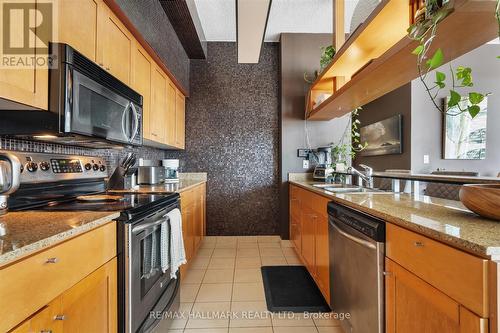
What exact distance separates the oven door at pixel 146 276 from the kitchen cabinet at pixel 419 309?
1.15 metres

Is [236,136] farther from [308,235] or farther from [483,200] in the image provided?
[483,200]

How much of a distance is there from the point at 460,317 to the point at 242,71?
11.9ft

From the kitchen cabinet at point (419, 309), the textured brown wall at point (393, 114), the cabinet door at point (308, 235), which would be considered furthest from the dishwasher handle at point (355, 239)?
the textured brown wall at point (393, 114)

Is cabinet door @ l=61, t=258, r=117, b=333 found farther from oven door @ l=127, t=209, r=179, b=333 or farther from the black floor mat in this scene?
the black floor mat

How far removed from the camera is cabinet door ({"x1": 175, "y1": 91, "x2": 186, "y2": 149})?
331cm

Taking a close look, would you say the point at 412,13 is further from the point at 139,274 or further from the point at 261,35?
the point at 139,274

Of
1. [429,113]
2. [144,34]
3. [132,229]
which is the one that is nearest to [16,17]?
[132,229]

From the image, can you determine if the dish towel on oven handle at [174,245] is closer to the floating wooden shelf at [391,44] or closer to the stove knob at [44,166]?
the stove knob at [44,166]

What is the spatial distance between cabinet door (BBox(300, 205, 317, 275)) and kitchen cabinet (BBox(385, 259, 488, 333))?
1136 mm

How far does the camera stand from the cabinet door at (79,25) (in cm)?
126

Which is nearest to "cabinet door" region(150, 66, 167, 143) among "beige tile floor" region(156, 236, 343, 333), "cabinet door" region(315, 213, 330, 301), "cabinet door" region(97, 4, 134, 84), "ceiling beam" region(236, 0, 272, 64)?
"cabinet door" region(97, 4, 134, 84)

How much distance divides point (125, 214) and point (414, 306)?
4.08 ft

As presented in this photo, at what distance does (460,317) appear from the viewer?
735 mm

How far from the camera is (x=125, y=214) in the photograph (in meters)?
1.18
